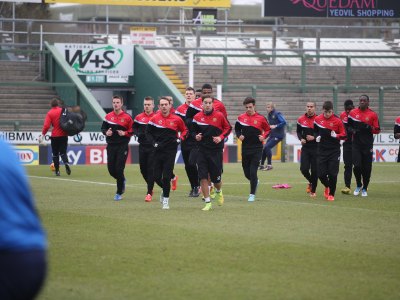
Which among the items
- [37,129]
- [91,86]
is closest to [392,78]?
[91,86]

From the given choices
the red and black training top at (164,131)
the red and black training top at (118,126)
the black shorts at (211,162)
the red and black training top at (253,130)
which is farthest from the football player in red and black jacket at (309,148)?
the red and black training top at (164,131)

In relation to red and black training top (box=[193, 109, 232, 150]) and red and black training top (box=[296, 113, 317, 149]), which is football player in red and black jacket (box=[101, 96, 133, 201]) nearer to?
red and black training top (box=[193, 109, 232, 150])

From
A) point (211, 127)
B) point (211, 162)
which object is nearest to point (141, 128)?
point (211, 127)

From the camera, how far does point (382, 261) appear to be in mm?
11438

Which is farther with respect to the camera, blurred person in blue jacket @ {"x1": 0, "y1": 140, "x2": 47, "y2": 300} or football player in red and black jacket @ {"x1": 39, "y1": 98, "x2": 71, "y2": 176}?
football player in red and black jacket @ {"x1": 39, "y1": 98, "x2": 71, "y2": 176}

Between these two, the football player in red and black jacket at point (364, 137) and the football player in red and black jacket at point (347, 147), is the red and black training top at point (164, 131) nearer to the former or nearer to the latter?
the football player in red and black jacket at point (364, 137)

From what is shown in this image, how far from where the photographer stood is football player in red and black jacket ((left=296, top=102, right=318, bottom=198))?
21047 mm

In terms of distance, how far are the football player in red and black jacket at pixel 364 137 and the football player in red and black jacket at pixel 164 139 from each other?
4696 millimetres

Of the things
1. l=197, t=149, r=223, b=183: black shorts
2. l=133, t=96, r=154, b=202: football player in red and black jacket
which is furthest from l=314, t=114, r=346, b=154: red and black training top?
l=133, t=96, r=154, b=202: football player in red and black jacket

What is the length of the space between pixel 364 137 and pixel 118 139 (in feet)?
17.4

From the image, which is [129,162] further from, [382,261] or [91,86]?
[382,261]

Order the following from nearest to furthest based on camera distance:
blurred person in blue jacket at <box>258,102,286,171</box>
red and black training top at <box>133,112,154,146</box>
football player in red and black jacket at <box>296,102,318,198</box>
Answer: red and black training top at <box>133,112,154,146</box> → football player in red and black jacket at <box>296,102,318,198</box> → blurred person in blue jacket at <box>258,102,286,171</box>

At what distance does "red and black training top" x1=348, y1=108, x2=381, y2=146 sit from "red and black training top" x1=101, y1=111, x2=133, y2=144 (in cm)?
487

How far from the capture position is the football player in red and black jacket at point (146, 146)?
63.6 feet
